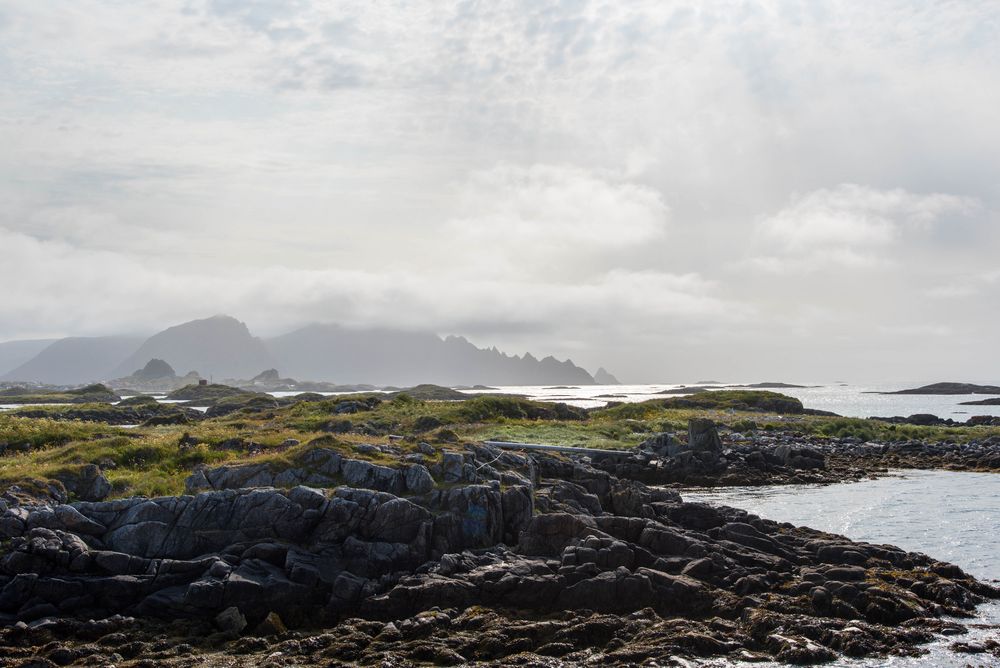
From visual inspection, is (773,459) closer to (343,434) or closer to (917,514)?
(917,514)

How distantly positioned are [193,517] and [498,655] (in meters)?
13.7

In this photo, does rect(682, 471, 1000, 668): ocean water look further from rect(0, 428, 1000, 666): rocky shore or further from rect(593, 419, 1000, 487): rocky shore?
rect(593, 419, 1000, 487): rocky shore

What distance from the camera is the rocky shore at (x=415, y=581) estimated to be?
22.5 m

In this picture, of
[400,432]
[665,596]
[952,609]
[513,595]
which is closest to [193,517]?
[513,595]

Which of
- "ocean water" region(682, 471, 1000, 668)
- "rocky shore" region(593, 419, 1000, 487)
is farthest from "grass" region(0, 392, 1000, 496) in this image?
"ocean water" region(682, 471, 1000, 668)

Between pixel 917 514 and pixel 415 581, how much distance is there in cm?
3182

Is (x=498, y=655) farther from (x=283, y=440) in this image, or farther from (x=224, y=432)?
(x=224, y=432)

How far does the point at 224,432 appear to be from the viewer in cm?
4934

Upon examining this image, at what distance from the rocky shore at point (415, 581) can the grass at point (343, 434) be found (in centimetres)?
404

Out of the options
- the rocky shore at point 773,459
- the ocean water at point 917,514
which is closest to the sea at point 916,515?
the ocean water at point 917,514

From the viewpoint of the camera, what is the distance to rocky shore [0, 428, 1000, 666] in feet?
73.7

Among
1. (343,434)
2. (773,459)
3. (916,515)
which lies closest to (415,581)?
(343,434)

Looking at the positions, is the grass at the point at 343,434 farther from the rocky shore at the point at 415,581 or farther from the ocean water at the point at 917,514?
the ocean water at the point at 917,514

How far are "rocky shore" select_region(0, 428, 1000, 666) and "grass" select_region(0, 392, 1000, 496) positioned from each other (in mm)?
4036
